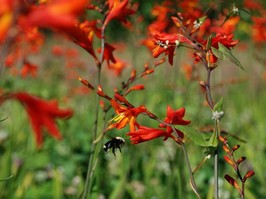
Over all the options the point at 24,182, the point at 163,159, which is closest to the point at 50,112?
the point at 24,182

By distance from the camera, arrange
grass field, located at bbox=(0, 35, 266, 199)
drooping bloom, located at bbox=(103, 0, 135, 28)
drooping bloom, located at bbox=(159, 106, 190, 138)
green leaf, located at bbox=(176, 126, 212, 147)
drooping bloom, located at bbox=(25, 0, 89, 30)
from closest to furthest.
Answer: drooping bloom, located at bbox=(25, 0, 89, 30)
green leaf, located at bbox=(176, 126, 212, 147)
drooping bloom, located at bbox=(159, 106, 190, 138)
drooping bloom, located at bbox=(103, 0, 135, 28)
grass field, located at bbox=(0, 35, 266, 199)

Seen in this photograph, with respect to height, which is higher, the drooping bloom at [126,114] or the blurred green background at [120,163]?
the drooping bloom at [126,114]

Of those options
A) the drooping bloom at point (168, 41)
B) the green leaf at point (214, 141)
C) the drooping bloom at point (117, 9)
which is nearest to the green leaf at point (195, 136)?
the green leaf at point (214, 141)

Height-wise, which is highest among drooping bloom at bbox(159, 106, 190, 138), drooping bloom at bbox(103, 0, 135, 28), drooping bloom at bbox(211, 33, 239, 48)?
drooping bloom at bbox(211, 33, 239, 48)

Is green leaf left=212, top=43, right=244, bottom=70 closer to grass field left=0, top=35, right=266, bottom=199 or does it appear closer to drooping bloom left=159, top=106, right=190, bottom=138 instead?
drooping bloom left=159, top=106, right=190, bottom=138

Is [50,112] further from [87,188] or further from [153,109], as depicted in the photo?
[153,109]

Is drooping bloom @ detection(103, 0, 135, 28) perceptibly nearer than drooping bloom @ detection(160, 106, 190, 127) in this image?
No

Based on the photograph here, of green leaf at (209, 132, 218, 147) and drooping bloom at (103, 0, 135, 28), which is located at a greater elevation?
drooping bloom at (103, 0, 135, 28)

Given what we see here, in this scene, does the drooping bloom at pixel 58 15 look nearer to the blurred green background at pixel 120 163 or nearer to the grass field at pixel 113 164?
the grass field at pixel 113 164

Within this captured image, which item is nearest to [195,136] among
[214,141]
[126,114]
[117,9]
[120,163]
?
[214,141]

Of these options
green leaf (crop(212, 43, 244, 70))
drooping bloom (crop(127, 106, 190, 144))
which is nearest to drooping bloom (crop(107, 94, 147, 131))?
drooping bloom (crop(127, 106, 190, 144))

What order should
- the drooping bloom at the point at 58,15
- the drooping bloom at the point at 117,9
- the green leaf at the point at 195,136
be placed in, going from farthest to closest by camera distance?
the drooping bloom at the point at 117,9
the green leaf at the point at 195,136
the drooping bloom at the point at 58,15

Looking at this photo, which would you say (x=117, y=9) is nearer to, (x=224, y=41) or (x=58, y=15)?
(x=224, y=41)

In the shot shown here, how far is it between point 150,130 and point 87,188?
1.62 feet
